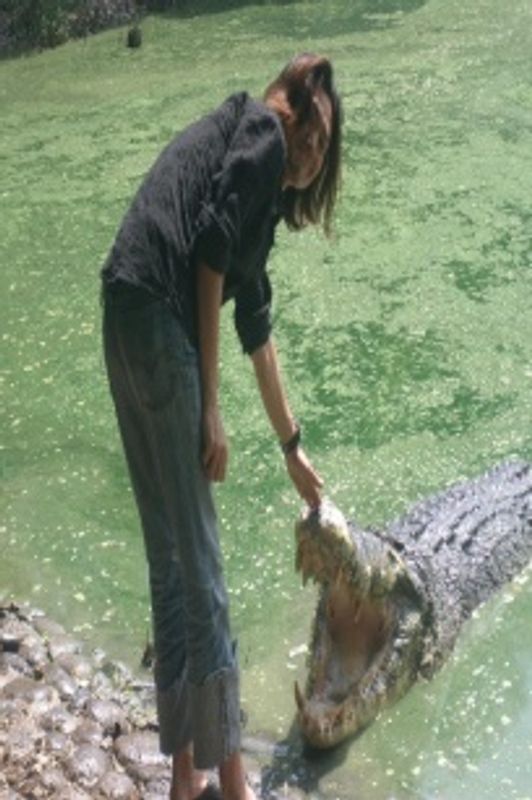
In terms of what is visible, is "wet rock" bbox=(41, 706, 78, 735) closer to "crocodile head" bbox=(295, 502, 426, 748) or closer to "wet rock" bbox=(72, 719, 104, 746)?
"wet rock" bbox=(72, 719, 104, 746)

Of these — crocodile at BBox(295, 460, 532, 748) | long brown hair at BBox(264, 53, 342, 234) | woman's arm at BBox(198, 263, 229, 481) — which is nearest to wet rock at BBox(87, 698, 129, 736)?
crocodile at BBox(295, 460, 532, 748)

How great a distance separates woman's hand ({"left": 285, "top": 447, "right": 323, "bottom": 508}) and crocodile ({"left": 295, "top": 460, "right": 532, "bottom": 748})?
115 mm

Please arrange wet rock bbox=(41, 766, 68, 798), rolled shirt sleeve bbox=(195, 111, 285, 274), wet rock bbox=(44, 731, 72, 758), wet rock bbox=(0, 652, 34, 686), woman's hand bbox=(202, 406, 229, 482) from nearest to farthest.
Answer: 1. rolled shirt sleeve bbox=(195, 111, 285, 274)
2. woman's hand bbox=(202, 406, 229, 482)
3. wet rock bbox=(41, 766, 68, 798)
4. wet rock bbox=(44, 731, 72, 758)
5. wet rock bbox=(0, 652, 34, 686)

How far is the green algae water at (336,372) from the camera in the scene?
2680mm

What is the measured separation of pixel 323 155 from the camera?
5.74 ft

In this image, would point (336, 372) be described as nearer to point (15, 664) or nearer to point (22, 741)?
point (15, 664)

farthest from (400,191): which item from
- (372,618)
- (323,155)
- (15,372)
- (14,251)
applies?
(323,155)

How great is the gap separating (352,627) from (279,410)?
0.81m

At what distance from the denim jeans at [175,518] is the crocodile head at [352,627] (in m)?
0.40

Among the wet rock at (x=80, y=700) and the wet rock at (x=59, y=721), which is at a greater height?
the wet rock at (x=59, y=721)

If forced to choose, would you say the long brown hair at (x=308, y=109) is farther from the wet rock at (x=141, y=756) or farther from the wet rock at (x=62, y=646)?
the wet rock at (x=62, y=646)

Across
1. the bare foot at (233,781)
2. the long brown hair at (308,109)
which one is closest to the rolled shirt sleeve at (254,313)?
the long brown hair at (308,109)

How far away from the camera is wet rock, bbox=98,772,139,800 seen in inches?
87.0

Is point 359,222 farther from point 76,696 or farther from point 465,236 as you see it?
point 76,696
